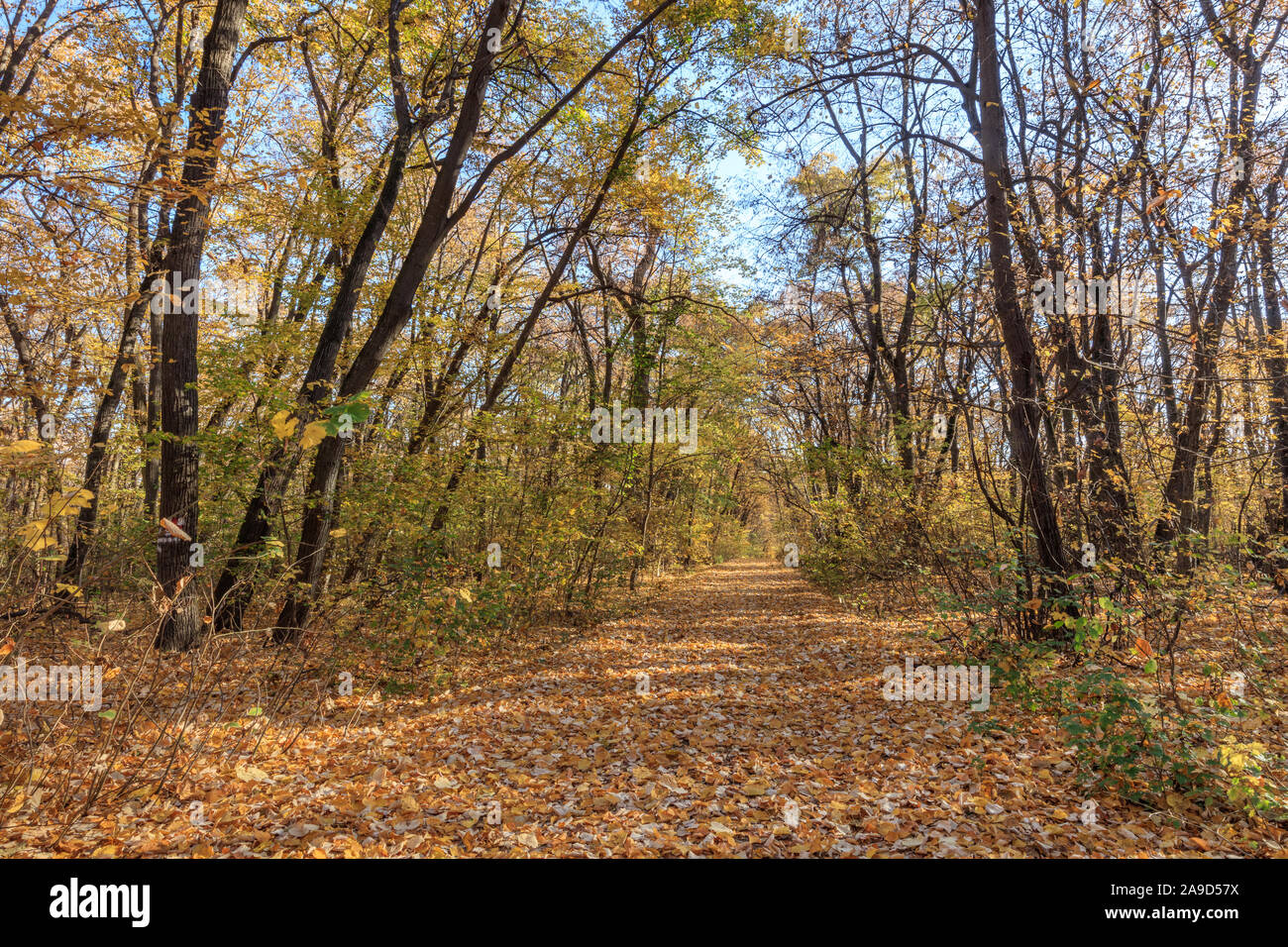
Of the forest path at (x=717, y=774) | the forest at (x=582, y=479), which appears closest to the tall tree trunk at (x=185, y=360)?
the forest at (x=582, y=479)

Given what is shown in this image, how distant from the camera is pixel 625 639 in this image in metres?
9.75

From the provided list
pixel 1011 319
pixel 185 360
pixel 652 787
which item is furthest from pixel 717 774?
pixel 185 360

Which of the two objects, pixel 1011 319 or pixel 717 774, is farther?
pixel 1011 319

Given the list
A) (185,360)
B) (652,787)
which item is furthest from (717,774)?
(185,360)

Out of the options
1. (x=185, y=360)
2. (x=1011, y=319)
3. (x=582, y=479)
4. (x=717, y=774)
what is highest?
(x=1011, y=319)

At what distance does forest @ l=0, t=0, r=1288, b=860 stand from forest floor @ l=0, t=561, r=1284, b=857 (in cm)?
4

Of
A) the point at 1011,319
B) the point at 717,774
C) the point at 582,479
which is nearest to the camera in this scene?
the point at 717,774

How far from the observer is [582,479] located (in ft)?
33.2

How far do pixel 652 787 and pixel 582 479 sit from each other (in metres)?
6.38

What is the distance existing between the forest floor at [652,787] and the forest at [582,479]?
0.13 ft

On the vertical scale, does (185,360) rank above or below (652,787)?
above

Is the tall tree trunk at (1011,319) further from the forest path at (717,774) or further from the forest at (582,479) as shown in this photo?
the forest path at (717,774)

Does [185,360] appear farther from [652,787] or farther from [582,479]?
[652,787]

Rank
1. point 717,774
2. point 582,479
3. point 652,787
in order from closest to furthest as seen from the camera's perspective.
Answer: point 652,787 → point 717,774 → point 582,479
